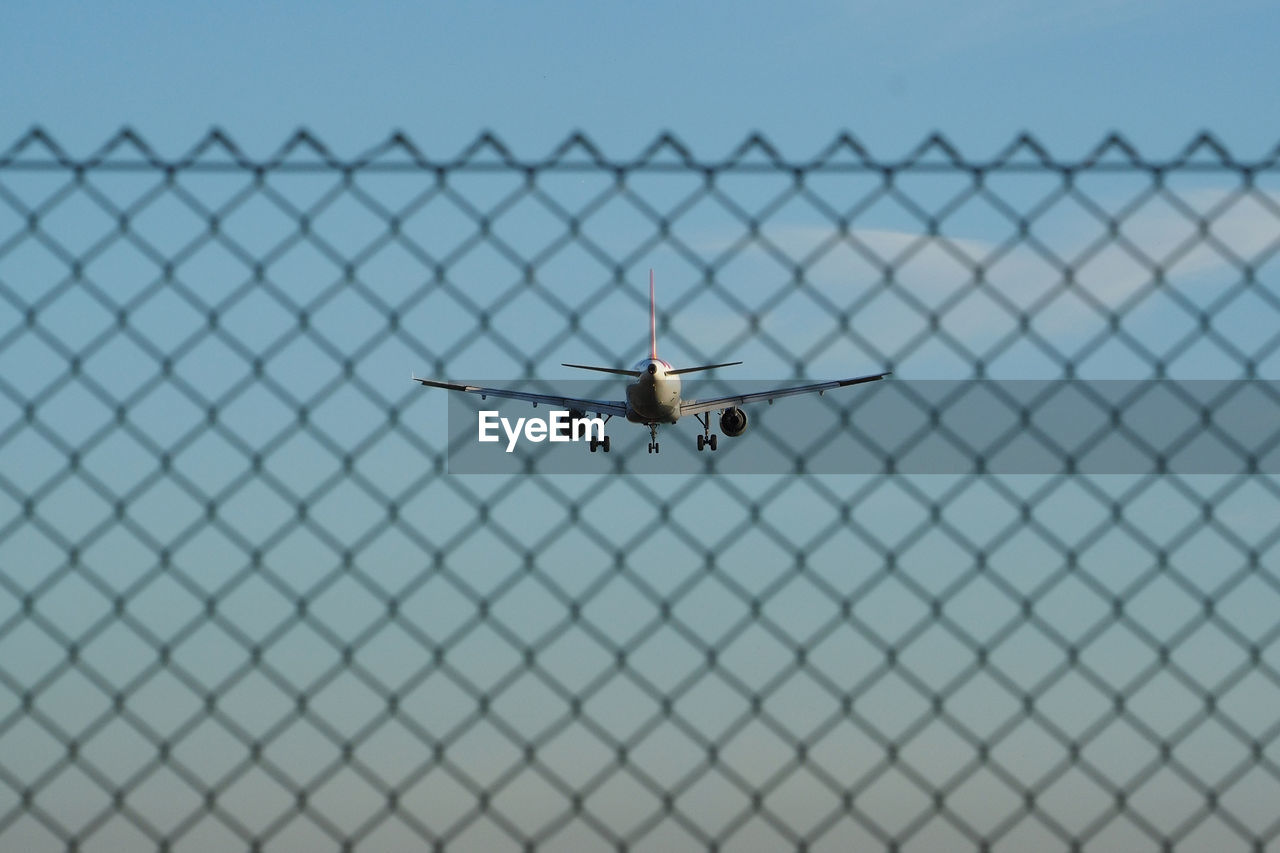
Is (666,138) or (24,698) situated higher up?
(666,138)

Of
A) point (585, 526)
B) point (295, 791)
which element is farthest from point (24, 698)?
point (585, 526)

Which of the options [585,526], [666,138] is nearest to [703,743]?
[585,526]

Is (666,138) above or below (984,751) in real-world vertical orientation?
above

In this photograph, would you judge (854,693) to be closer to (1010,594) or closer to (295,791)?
(1010,594)

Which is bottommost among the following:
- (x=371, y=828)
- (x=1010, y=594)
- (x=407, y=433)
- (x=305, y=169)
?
(x=371, y=828)

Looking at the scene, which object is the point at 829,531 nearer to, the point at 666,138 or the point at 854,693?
Result: the point at 854,693

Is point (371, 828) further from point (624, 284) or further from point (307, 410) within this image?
point (624, 284)

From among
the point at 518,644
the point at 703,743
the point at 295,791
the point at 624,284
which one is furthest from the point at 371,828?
the point at 624,284

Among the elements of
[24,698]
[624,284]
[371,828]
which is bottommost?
[371,828]
